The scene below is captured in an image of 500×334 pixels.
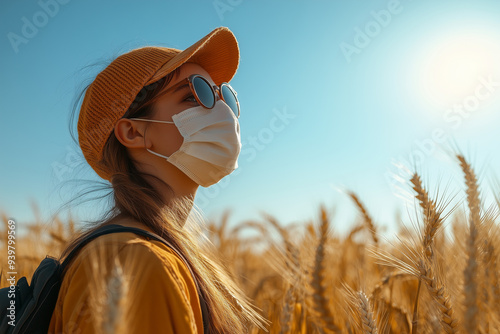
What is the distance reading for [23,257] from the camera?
3.09m

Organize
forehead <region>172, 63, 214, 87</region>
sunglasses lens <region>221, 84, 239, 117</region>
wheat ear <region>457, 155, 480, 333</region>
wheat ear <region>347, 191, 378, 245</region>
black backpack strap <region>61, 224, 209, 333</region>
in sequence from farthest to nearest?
wheat ear <region>347, 191, 378, 245</region> < sunglasses lens <region>221, 84, 239, 117</region> < forehead <region>172, 63, 214, 87</region> < black backpack strap <region>61, 224, 209, 333</region> < wheat ear <region>457, 155, 480, 333</region>

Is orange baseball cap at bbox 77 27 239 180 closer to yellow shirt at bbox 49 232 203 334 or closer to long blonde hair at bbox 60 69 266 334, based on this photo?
long blonde hair at bbox 60 69 266 334

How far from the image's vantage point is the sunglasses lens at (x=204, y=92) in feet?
6.91

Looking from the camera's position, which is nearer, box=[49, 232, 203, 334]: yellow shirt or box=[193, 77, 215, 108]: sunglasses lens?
box=[49, 232, 203, 334]: yellow shirt

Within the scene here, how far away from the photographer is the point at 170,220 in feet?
5.62

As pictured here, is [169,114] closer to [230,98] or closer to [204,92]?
[204,92]

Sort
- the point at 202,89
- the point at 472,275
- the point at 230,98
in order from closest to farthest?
the point at 472,275
the point at 202,89
the point at 230,98

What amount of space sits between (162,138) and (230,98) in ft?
2.00

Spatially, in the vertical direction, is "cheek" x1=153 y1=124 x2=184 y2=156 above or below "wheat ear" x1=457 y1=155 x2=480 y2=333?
above

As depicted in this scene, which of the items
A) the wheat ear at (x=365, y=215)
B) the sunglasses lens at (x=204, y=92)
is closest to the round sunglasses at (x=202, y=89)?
the sunglasses lens at (x=204, y=92)

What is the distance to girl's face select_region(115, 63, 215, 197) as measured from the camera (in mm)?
1979

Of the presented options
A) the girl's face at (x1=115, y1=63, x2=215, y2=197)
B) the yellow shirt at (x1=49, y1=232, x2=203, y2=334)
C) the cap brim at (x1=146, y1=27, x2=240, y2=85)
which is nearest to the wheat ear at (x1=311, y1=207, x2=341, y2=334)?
the yellow shirt at (x1=49, y1=232, x2=203, y2=334)

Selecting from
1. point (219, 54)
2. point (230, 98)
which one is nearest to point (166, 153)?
point (230, 98)

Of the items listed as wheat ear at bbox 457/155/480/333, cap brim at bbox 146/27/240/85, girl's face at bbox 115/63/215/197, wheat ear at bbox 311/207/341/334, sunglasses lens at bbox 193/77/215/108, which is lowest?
wheat ear at bbox 311/207/341/334
